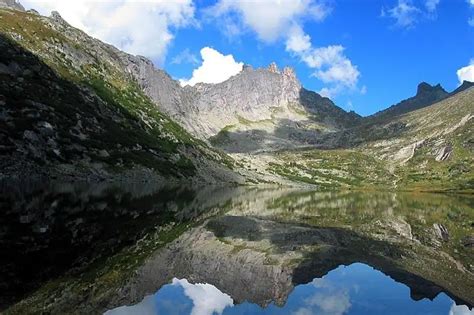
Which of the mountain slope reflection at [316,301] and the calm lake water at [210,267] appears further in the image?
the calm lake water at [210,267]

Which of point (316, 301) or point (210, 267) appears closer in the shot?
point (316, 301)

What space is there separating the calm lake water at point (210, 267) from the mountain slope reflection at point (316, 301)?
0.24ft

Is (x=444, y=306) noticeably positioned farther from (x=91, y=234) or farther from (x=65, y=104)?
(x=65, y=104)

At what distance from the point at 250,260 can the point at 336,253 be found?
10.2 meters

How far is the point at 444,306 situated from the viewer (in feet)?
95.4

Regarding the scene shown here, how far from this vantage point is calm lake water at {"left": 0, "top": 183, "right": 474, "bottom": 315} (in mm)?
26172

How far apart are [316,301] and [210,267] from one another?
472 inches

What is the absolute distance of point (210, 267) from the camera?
126ft

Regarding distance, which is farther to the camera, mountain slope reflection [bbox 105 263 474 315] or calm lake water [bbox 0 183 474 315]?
calm lake water [bbox 0 183 474 315]

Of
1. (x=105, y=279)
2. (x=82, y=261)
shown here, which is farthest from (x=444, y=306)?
(x=82, y=261)

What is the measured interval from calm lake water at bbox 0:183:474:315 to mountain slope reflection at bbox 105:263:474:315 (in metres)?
0.07

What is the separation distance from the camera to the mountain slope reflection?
2586 cm

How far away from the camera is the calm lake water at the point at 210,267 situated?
26172mm

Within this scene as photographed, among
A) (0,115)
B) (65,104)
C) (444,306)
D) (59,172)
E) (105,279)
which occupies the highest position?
(65,104)
